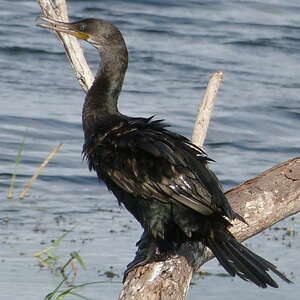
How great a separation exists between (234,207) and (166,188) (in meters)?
0.37

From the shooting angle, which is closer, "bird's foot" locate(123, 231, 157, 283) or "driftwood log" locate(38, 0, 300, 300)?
"driftwood log" locate(38, 0, 300, 300)

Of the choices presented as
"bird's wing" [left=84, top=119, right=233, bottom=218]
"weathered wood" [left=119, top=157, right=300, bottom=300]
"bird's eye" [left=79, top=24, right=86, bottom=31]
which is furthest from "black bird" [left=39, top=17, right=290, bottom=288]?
"bird's eye" [left=79, top=24, right=86, bottom=31]

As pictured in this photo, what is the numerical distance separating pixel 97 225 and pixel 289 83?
4895 millimetres

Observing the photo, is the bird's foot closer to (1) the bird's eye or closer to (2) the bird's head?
(2) the bird's head

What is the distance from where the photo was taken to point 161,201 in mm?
4879

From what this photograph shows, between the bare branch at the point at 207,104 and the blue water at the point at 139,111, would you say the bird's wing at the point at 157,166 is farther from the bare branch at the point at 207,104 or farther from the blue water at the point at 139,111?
the blue water at the point at 139,111

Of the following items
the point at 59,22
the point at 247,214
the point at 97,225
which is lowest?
the point at 97,225

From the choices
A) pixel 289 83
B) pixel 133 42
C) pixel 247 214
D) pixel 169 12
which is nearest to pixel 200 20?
pixel 169 12

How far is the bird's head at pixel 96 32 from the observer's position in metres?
5.55

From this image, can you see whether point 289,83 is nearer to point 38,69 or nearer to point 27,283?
point 38,69

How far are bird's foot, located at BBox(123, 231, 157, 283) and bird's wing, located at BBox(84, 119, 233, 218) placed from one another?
253 mm

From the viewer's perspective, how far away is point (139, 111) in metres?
10.5

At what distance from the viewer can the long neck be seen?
543cm

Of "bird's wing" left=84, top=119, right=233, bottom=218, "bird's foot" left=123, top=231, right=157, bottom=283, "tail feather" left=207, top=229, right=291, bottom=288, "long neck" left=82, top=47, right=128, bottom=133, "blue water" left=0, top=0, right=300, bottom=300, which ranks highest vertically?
"long neck" left=82, top=47, right=128, bottom=133
